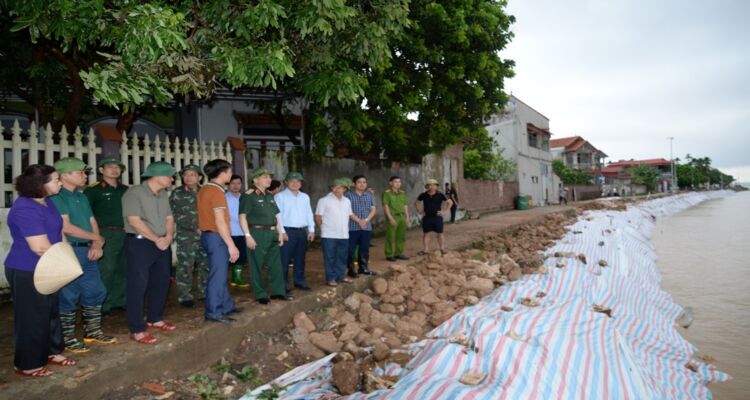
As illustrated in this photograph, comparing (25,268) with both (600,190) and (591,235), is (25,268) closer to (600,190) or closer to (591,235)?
(591,235)

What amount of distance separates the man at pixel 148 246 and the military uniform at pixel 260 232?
97cm

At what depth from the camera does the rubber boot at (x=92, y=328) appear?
3.64m

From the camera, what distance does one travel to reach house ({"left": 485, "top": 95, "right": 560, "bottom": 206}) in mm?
29547

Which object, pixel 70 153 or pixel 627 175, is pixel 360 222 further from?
pixel 627 175

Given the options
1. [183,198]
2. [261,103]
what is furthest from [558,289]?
[261,103]

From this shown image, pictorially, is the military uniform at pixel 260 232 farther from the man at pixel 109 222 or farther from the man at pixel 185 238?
the man at pixel 109 222

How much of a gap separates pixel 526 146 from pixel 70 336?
30.7m

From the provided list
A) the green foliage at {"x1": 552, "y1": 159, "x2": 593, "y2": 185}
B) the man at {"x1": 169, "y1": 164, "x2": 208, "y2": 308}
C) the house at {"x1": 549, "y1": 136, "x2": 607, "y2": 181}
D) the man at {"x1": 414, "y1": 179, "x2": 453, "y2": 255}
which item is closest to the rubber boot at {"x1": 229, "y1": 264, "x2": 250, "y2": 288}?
the man at {"x1": 169, "y1": 164, "x2": 208, "y2": 308}

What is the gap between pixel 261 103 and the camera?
13.3 metres

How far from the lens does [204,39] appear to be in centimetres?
473

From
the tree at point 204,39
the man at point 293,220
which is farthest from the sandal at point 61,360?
the man at point 293,220

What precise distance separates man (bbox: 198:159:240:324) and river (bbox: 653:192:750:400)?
503cm

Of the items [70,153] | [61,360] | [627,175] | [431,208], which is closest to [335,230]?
[431,208]

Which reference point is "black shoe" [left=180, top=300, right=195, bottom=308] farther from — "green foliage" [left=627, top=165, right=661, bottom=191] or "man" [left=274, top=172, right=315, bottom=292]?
"green foliage" [left=627, top=165, right=661, bottom=191]
